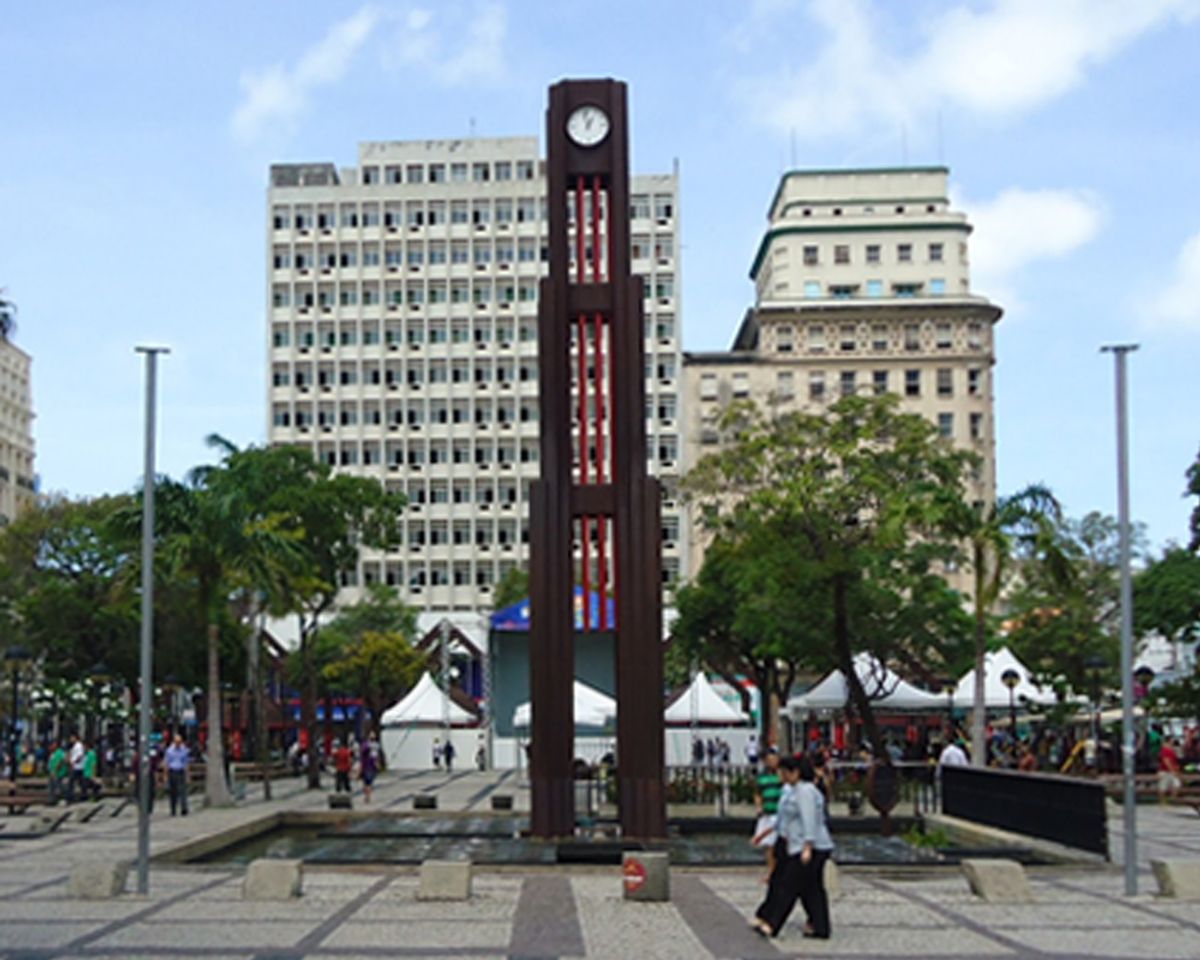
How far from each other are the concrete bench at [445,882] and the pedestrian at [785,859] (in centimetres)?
437

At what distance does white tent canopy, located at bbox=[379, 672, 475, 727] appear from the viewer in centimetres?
6081

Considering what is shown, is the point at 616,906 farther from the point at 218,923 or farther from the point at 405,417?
the point at 405,417

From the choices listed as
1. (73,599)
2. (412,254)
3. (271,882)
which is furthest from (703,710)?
(412,254)

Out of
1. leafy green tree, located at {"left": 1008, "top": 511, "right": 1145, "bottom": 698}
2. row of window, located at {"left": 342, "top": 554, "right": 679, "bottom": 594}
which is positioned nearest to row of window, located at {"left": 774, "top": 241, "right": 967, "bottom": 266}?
row of window, located at {"left": 342, "top": 554, "right": 679, "bottom": 594}

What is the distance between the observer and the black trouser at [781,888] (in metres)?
15.9

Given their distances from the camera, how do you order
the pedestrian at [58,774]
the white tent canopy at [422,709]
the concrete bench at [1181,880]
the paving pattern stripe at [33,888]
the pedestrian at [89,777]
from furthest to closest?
1. the white tent canopy at [422,709]
2. the pedestrian at [89,777]
3. the pedestrian at [58,774]
4. the paving pattern stripe at [33,888]
5. the concrete bench at [1181,880]

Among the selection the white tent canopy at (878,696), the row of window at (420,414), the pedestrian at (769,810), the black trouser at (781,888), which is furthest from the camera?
the row of window at (420,414)

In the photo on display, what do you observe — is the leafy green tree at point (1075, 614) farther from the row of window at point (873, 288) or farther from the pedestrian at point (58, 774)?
the row of window at point (873, 288)

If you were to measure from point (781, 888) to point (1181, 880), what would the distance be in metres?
5.76

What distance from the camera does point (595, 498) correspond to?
29031 millimetres

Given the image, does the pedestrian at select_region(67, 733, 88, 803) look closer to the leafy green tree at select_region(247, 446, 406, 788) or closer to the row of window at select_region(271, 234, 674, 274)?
the leafy green tree at select_region(247, 446, 406, 788)

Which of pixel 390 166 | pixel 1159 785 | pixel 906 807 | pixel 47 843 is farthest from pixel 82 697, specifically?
pixel 390 166

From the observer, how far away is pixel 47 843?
29078mm

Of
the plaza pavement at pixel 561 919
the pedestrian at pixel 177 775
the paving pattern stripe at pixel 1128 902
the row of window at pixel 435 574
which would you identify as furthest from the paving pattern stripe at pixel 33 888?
the row of window at pixel 435 574
